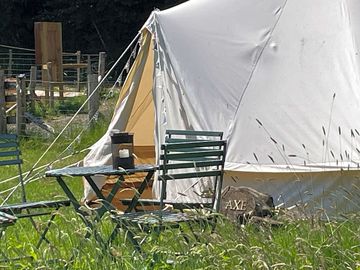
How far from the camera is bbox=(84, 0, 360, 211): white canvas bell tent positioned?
8.04m

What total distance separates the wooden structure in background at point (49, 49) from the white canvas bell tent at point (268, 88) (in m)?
9.38

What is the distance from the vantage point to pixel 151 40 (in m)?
9.30

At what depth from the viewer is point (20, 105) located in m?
15.5

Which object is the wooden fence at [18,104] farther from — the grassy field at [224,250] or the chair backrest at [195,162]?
the grassy field at [224,250]

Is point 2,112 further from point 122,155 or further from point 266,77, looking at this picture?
point 122,155

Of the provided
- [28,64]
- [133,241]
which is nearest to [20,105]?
[133,241]

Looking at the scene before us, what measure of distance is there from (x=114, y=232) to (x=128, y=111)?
4.19 m

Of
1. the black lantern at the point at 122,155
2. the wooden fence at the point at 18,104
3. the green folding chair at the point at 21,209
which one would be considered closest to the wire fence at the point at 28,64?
the wooden fence at the point at 18,104

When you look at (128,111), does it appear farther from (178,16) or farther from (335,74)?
(335,74)

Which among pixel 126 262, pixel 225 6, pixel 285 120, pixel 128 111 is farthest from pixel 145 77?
pixel 126 262

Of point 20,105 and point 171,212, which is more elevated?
point 171,212

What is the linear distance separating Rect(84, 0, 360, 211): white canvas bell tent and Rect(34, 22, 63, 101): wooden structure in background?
369 inches

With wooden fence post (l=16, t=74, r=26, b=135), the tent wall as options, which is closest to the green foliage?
wooden fence post (l=16, t=74, r=26, b=135)

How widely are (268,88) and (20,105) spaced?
25.6 feet
